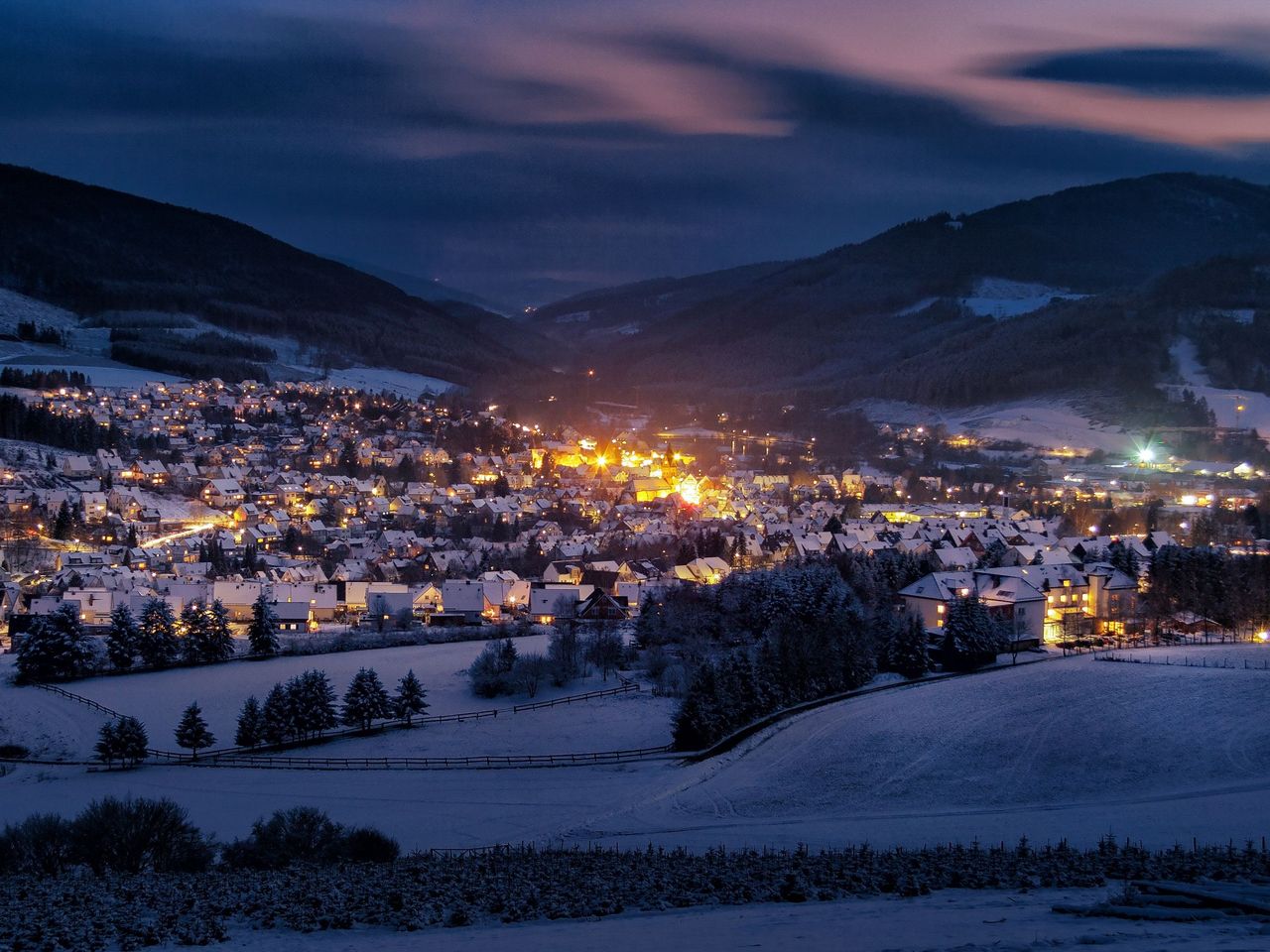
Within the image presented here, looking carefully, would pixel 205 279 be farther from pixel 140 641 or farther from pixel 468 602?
pixel 140 641

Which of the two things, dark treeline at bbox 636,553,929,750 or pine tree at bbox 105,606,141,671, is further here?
pine tree at bbox 105,606,141,671

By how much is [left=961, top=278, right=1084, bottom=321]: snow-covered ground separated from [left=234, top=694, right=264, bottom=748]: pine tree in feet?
388

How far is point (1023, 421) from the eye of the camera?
81.7 m

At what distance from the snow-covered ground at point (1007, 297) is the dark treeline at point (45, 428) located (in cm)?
9812

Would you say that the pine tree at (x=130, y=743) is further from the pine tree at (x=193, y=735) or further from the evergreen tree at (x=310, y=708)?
the evergreen tree at (x=310, y=708)

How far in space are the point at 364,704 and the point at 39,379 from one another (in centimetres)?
5913

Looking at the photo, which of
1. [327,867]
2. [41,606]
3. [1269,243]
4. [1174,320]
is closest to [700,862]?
[327,867]

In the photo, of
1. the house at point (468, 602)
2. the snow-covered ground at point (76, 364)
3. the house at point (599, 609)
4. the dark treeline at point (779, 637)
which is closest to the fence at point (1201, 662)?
the dark treeline at point (779, 637)

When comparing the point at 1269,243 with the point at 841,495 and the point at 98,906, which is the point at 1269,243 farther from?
the point at 98,906

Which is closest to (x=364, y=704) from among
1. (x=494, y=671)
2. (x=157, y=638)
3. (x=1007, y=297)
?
(x=494, y=671)

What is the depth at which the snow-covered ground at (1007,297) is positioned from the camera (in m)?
→ 132

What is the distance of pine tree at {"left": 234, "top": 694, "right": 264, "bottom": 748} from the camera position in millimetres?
19422

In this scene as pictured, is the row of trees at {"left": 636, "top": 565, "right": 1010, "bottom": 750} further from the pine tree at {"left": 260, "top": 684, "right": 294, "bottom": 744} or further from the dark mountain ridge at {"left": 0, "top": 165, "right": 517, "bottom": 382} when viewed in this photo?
the dark mountain ridge at {"left": 0, "top": 165, "right": 517, "bottom": 382}

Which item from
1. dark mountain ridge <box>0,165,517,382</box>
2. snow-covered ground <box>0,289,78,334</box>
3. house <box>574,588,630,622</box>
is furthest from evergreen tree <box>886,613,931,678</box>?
dark mountain ridge <box>0,165,517,382</box>
